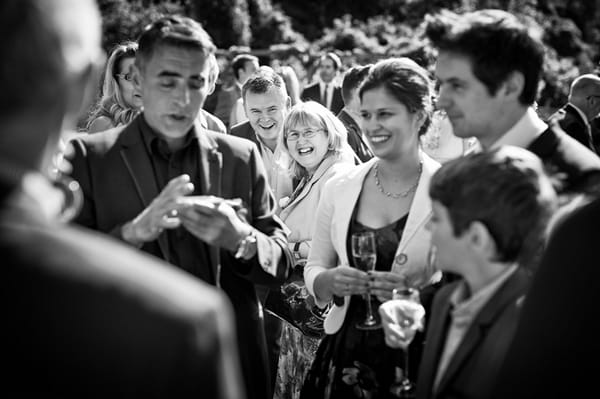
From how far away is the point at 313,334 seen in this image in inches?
213

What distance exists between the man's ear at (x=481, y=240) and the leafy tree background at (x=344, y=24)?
19.1 metres

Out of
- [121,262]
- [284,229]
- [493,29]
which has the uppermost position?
[493,29]

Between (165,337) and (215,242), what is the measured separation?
1784 mm

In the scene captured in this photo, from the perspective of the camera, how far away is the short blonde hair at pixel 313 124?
604 centimetres

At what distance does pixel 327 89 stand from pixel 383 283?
32.5ft

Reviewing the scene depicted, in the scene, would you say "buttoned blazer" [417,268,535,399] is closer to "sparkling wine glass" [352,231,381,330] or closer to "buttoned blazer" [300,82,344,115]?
"sparkling wine glass" [352,231,381,330]

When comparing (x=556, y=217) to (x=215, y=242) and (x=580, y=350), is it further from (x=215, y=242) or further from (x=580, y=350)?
(x=215, y=242)

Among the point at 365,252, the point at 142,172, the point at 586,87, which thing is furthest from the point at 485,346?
the point at 586,87

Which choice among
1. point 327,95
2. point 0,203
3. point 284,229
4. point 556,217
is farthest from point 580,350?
point 327,95

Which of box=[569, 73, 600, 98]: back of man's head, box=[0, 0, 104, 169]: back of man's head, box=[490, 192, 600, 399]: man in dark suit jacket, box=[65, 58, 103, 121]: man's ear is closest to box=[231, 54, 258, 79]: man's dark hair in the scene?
box=[569, 73, 600, 98]: back of man's head

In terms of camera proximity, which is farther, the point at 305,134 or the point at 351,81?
the point at 351,81

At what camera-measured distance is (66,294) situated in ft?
4.24

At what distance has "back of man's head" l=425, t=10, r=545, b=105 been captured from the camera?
334 cm

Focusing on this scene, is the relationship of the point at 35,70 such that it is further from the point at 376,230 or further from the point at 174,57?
the point at 376,230
